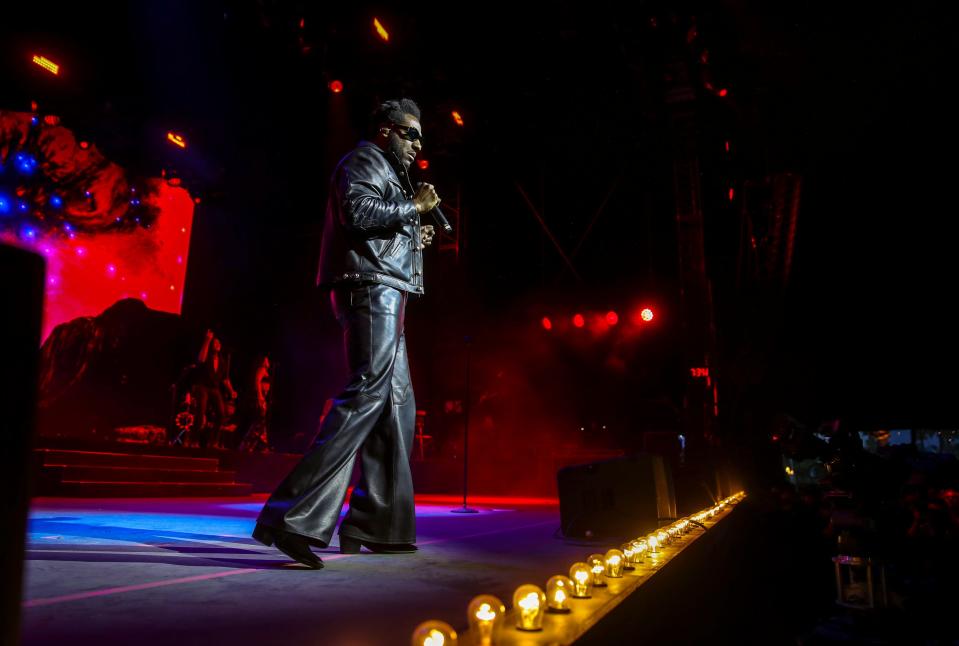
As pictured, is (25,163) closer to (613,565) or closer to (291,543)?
(291,543)

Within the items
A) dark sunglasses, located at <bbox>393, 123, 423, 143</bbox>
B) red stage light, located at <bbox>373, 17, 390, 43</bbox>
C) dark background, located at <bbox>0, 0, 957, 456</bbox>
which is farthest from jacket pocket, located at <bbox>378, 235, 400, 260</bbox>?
red stage light, located at <bbox>373, 17, 390, 43</bbox>

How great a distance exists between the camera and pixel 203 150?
10.5 metres

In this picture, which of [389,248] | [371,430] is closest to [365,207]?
[389,248]

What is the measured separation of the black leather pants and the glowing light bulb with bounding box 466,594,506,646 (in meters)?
0.98

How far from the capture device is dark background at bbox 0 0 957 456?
7160 millimetres

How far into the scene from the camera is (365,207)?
2143 millimetres

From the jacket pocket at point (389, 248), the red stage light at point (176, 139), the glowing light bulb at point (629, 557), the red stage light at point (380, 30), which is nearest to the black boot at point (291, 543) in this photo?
the glowing light bulb at point (629, 557)

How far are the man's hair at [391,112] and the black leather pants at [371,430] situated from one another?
0.78 meters

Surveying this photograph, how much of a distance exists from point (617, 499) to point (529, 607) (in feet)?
6.78

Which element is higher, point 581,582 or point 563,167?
point 563,167

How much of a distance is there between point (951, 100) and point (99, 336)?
1391 cm

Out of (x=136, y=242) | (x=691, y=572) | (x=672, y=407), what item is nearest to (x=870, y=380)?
(x=672, y=407)

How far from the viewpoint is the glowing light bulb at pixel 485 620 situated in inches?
38.6

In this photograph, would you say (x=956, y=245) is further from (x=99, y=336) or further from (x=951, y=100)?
(x=99, y=336)
